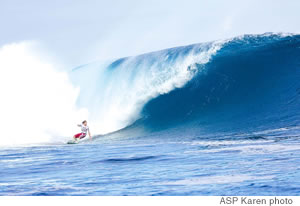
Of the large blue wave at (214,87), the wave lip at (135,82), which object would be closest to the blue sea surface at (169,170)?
the large blue wave at (214,87)

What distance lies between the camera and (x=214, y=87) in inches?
778

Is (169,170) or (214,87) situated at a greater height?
(214,87)

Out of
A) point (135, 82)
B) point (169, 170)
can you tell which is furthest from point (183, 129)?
point (169, 170)

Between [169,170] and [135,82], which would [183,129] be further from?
[169,170]

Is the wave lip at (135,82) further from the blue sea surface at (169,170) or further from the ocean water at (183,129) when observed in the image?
the blue sea surface at (169,170)

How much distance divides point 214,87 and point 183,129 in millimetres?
3987

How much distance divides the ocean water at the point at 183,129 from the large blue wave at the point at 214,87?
0.15 feet

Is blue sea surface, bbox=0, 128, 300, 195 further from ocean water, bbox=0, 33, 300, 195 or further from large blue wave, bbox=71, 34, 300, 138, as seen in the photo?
large blue wave, bbox=71, 34, 300, 138

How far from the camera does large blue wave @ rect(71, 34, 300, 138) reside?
650 inches

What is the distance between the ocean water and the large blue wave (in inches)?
1.8

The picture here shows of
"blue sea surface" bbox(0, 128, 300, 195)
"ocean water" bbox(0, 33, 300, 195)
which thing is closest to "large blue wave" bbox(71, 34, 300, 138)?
"ocean water" bbox(0, 33, 300, 195)
